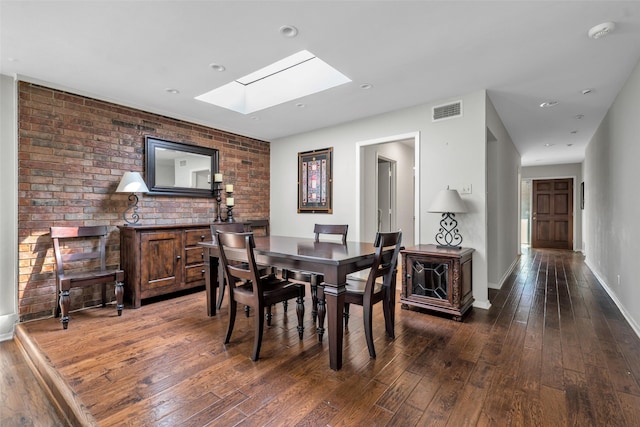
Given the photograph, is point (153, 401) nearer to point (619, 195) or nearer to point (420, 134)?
point (420, 134)

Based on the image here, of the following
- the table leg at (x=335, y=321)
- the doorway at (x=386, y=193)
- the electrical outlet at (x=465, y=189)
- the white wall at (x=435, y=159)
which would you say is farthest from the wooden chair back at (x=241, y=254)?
the doorway at (x=386, y=193)

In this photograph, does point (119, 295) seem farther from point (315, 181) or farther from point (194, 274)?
point (315, 181)

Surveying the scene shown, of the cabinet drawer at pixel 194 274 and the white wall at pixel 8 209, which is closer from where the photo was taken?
the white wall at pixel 8 209

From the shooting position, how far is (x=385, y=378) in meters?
1.97

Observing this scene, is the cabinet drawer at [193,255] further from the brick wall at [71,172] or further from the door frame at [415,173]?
the door frame at [415,173]

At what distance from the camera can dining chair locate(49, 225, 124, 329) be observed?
287cm

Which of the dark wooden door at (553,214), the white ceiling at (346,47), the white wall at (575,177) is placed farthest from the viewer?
the dark wooden door at (553,214)

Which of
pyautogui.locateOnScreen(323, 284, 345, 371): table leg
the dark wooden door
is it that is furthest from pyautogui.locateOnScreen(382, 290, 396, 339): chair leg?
the dark wooden door

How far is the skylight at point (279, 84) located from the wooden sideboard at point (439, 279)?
6.48ft

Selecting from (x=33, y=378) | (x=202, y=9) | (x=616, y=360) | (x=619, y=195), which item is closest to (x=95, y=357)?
(x=33, y=378)

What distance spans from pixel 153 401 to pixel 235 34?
2.45m

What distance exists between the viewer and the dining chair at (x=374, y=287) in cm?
222

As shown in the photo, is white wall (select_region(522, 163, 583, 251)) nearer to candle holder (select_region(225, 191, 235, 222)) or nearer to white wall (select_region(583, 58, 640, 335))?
white wall (select_region(583, 58, 640, 335))

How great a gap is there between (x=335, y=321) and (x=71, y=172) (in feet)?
10.4
